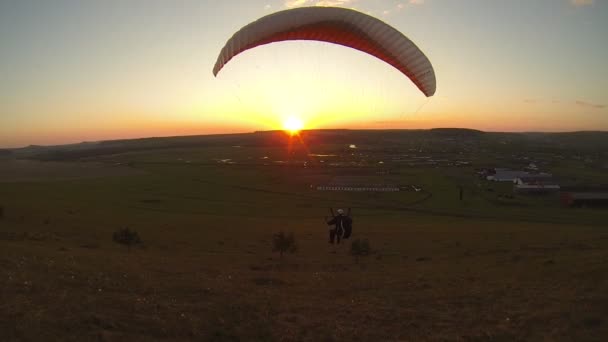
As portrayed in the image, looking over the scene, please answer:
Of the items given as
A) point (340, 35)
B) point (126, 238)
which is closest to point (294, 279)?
point (340, 35)

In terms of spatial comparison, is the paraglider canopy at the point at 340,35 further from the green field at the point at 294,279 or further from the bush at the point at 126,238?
the bush at the point at 126,238

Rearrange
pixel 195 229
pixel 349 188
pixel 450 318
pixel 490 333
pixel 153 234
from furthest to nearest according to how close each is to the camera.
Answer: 1. pixel 349 188
2. pixel 195 229
3. pixel 153 234
4. pixel 450 318
5. pixel 490 333

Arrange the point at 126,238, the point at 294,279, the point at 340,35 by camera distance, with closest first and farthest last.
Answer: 1. the point at 294,279
2. the point at 340,35
3. the point at 126,238

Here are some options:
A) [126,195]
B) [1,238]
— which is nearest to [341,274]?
[1,238]

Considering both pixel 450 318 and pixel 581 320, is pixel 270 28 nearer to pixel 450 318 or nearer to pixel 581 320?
pixel 450 318

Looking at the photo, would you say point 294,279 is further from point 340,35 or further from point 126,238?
point 126,238

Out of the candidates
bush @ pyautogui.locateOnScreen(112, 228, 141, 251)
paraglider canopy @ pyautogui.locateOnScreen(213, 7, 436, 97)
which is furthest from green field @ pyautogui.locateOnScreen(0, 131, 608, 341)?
paraglider canopy @ pyautogui.locateOnScreen(213, 7, 436, 97)

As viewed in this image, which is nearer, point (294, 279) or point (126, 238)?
point (294, 279)

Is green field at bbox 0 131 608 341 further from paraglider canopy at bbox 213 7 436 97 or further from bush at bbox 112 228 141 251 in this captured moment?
paraglider canopy at bbox 213 7 436 97
